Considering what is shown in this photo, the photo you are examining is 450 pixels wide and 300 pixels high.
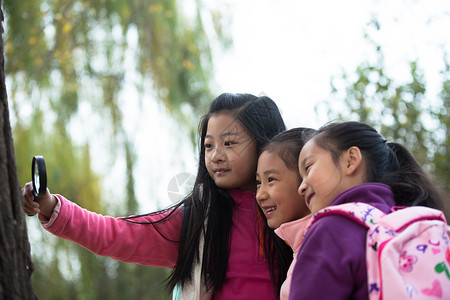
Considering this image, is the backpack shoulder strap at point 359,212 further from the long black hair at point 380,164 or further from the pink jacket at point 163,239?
the pink jacket at point 163,239

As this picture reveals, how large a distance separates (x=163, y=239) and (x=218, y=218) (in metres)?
0.21

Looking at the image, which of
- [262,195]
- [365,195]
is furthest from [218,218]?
[365,195]

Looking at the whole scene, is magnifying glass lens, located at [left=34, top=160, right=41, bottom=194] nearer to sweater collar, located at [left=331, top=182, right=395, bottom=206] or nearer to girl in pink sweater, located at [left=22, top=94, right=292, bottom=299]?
girl in pink sweater, located at [left=22, top=94, right=292, bottom=299]

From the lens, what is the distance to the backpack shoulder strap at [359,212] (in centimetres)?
129

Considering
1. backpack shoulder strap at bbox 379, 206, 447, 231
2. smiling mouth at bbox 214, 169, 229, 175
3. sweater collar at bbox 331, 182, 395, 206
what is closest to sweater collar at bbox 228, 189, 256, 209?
smiling mouth at bbox 214, 169, 229, 175

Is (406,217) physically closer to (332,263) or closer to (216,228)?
(332,263)

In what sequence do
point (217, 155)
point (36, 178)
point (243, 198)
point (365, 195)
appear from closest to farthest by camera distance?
point (365, 195) → point (36, 178) → point (217, 155) → point (243, 198)

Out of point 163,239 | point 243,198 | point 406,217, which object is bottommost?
point 163,239

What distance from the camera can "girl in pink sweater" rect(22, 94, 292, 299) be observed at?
1874mm

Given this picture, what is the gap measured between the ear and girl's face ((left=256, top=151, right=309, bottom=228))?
0.30m

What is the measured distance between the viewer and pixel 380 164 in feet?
5.10

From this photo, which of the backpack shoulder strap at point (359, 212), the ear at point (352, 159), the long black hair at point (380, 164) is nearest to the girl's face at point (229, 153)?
the long black hair at point (380, 164)

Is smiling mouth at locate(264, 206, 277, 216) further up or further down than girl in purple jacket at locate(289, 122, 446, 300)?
further down

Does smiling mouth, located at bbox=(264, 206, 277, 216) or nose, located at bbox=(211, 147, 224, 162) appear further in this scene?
nose, located at bbox=(211, 147, 224, 162)
